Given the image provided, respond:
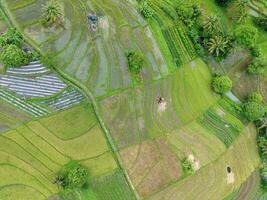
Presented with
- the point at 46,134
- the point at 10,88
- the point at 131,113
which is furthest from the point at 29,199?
the point at 131,113

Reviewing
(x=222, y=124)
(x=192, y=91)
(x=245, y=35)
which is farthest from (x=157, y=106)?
(x=245, y=35)

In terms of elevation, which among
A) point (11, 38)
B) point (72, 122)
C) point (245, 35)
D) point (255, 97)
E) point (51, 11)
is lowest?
point (255, 97)

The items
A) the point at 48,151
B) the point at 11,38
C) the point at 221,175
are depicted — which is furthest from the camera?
the point at 221,175

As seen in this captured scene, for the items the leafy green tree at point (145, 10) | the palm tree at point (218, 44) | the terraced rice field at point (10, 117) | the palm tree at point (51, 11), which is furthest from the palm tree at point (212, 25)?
the terraced rice field at point (10, 117)

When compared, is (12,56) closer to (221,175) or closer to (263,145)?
(221,175)

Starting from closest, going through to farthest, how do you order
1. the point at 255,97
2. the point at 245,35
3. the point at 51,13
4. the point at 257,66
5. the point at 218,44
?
the point at 51,13 → the point at 245,35 → the point at 218,44 → the point at 255,97 → the point at 257,66

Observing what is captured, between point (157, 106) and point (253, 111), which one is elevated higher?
point (157, 106)
